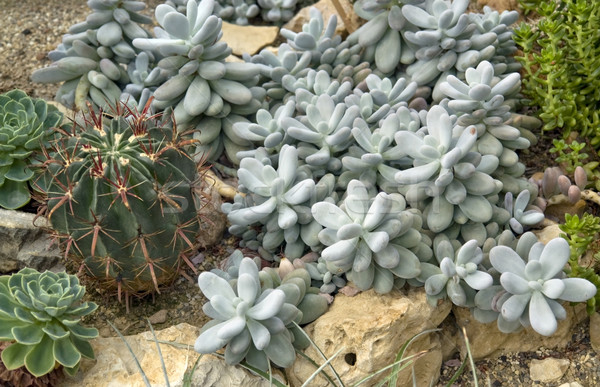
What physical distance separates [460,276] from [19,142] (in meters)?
1.98

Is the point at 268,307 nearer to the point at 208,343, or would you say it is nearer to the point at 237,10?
the point at 208,343

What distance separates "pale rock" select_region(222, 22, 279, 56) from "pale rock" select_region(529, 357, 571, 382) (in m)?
2.54

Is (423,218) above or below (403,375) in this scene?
above

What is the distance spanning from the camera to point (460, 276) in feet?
8.86

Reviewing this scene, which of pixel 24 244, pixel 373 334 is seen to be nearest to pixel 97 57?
pixel 24 244

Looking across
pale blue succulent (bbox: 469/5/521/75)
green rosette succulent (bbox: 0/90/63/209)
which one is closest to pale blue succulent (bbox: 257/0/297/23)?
pale blue succulent (bbox: 469/5/521/75)

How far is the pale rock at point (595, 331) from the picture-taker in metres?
2.89

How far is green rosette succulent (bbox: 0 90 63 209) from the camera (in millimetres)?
2947

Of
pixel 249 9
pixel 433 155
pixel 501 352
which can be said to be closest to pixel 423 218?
pixel 433 155

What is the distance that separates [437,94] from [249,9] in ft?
5.51

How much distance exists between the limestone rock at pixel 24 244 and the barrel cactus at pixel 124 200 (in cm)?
33

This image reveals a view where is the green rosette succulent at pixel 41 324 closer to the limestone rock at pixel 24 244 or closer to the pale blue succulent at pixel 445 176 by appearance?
the limestone rock at pixel 24 244

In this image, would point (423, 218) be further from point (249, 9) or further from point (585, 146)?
point (249, 9)

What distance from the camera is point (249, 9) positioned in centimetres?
452
